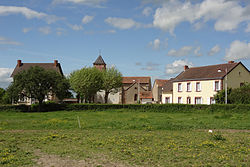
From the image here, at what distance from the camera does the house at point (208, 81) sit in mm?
46744

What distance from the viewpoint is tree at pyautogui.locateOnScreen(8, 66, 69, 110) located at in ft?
142

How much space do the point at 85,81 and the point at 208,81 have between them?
26.3 metres

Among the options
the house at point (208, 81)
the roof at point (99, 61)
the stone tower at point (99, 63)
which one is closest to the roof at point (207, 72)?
the house at point (208, 81)

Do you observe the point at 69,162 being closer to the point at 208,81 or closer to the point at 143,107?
the point at 143,107

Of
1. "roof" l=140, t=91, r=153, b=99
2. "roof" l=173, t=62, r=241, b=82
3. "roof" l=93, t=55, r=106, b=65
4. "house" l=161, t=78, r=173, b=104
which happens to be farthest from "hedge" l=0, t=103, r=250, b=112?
"roof" l=93, t=55, r=106, b=65

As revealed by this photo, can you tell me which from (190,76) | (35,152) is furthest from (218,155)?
(190,76)

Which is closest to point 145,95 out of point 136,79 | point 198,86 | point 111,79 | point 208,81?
point 111,79

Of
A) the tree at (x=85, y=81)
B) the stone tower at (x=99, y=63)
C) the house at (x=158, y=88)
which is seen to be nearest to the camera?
the tree at (x=85, y=81)

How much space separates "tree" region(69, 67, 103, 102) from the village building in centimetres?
1790

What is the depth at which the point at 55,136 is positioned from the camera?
1520 cm

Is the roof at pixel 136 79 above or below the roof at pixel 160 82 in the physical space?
above

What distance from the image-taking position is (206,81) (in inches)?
1913

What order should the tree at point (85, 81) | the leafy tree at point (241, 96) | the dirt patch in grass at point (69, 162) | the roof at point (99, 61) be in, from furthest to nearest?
the roof at point (99, 61), the tree at point (85, 81), the leafy tree at point (241, 96), the dirt patch in grass at point (69, 162)

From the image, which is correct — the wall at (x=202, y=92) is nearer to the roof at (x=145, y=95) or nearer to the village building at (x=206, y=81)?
the village building at (x=206, y=81)
